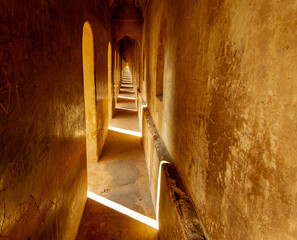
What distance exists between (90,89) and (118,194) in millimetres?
2959

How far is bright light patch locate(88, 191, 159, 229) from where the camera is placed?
3785mm

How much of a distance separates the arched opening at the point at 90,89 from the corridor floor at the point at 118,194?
0.62m

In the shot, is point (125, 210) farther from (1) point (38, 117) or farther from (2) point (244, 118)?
(2) point (244, 118)

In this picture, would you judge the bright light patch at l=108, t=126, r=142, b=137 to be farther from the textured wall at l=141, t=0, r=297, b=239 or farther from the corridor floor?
the textured wall at l=141, t=0, r=297, b=239

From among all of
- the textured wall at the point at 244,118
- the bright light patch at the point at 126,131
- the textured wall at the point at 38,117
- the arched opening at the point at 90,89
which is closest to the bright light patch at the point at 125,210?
the textured wall at the point at 38,117

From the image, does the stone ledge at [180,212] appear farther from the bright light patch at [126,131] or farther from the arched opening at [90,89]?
the bright light patch at [126,131]

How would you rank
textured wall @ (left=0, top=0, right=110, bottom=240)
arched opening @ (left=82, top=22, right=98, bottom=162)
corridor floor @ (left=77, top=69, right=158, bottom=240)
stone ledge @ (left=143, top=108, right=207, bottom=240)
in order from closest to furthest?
textured wall @ (left=0, top=0, right=110, bottom=240)
stone ledge @ (left=143, top=108, right=207, bottom=240)
corridor floor @ (left=77, top=69, right=158, bottom=240)
arched opening @ (left=82, top=22, right=98, bottom=162)

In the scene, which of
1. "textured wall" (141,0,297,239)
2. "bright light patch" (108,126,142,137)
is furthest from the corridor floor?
"textured wall" (141,0,297,239)

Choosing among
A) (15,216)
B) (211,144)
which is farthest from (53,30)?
(211,144)

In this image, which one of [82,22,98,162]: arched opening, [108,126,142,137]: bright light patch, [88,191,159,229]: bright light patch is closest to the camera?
[88,191,159,229]: bright light patch

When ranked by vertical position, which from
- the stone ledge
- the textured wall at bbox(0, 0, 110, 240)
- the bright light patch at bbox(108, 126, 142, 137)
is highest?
the textured wall at bbox(0, 0, 110, 240)

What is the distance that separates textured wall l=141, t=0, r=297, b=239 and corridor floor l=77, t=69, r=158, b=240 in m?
2.21

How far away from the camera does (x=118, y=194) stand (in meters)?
4.61

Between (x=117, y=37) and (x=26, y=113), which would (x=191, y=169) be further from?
(x=117, y=37)
